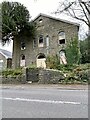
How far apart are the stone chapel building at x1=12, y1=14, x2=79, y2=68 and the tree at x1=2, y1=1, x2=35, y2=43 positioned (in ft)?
4.95

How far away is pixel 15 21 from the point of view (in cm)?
4181

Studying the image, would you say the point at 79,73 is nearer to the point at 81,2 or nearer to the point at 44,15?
the point at 81,2

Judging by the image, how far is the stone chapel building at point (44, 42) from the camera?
4144cm

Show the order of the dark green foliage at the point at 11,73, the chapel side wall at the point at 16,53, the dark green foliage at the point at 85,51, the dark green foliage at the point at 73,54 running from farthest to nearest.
Result: the chapel side wall at the point at 16,53 < the dark green foliage at the point at 85,51 < the dark green foliage at the point at 73,54 < the dark green foliage at the point at 11,73

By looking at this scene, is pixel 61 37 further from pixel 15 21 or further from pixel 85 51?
pixel 15 21

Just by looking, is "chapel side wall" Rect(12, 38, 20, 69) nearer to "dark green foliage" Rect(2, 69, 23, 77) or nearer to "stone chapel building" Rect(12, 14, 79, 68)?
"stone chapel building" Rect(12, 14, 79, 68)

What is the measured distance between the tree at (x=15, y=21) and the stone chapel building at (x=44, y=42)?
1.51m

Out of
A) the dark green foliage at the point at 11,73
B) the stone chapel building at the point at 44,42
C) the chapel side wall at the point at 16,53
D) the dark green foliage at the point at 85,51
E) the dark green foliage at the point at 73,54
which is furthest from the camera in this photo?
the chapel side wall at the point at 16,53

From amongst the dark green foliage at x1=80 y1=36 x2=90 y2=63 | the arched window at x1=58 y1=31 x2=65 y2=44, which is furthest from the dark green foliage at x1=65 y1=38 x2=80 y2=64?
the arched window at x1=58 y1=31 x2=65 y2=44

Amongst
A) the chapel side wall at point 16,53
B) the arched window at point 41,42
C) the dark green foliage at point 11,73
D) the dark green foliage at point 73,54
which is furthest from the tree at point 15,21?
the dark green foliage at point 11,73

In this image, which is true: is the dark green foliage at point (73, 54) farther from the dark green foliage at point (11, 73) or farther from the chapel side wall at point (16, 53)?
the chapel side wall at point (16, 53)

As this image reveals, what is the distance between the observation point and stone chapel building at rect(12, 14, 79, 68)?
136 feet

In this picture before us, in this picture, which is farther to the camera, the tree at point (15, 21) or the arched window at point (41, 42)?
the arched window at point (41, 42)

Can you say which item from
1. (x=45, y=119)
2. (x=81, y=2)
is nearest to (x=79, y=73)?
(x=81, y=2)
